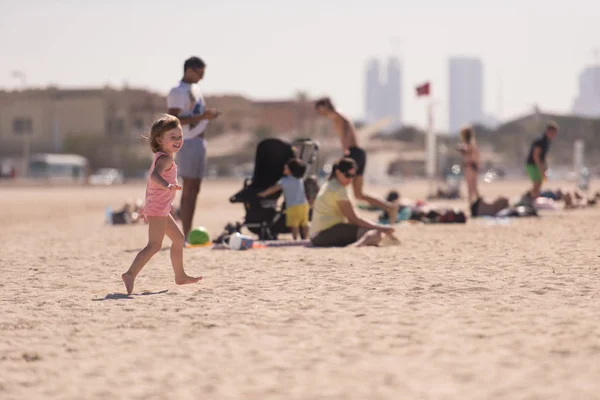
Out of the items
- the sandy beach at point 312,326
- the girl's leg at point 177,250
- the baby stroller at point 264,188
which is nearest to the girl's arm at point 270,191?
the baby stroller at point 264,188

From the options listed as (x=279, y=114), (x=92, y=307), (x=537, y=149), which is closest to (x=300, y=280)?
(x=92, y=307)

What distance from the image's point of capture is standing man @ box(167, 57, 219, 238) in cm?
997

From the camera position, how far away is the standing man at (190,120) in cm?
997

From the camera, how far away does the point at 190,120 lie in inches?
391

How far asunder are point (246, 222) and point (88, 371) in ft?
20.9

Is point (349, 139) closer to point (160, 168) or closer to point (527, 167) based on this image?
point (527, 167)

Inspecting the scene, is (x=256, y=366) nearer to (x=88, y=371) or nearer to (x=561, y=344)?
(x=88, y=371)

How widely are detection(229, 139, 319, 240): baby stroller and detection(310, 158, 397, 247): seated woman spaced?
3.24 feet

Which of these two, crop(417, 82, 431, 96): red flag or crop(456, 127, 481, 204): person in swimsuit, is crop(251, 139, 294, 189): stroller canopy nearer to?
crop(456, 127, 481, 204): person in swimsuit

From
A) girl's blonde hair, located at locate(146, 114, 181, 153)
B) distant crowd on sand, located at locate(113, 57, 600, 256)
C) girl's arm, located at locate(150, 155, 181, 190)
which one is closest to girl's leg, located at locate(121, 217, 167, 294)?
girl's arm, located at locate(150, 155, 181, 190)

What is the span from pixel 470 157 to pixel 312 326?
10993 mm

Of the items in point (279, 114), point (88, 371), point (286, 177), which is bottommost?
point (88, 371)

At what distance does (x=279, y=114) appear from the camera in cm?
10744

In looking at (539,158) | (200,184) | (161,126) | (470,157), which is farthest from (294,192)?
(539,158)
